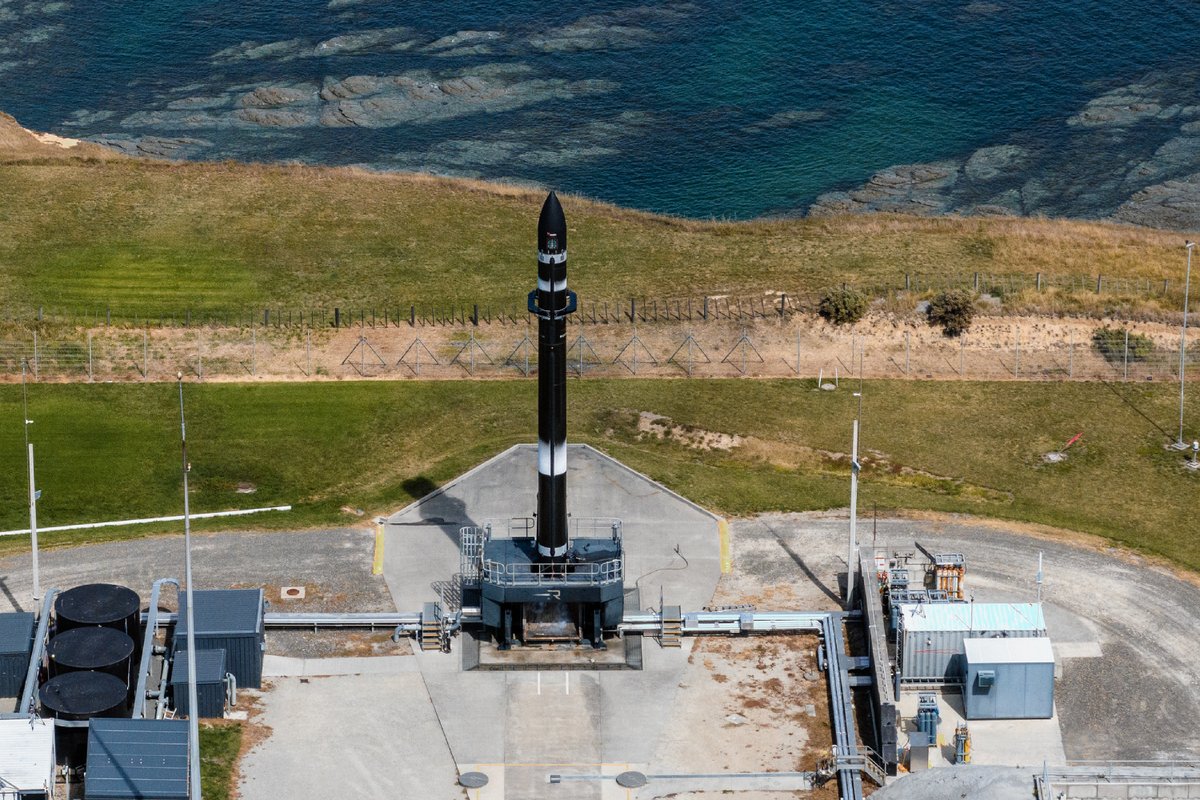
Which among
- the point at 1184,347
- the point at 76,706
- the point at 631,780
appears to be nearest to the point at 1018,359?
the point at 1184,347

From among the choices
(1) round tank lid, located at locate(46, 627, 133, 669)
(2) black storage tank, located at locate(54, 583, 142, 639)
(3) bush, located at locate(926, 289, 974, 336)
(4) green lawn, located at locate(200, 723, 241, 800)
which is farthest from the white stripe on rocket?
(3) bush, located at locate(926, 289, 974, 336)

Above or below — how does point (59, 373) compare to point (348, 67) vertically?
below

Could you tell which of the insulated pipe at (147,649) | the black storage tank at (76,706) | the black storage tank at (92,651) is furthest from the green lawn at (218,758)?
the black storage tank at (92,651)

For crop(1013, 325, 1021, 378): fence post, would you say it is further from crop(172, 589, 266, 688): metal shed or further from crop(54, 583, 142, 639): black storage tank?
crop(54, 583, 142, 639): black storage tank

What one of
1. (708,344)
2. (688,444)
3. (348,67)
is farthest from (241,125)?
(688,444)

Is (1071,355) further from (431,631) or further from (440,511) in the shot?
(431,631)

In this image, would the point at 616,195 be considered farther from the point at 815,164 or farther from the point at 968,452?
the point at 968,452

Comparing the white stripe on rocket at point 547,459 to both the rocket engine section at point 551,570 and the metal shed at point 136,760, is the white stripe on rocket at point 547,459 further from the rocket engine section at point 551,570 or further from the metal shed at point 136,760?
the metal shed at point 136,760
